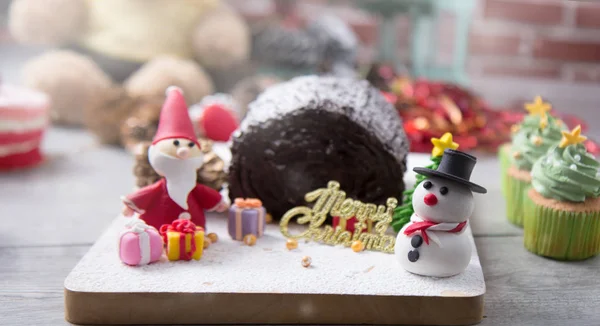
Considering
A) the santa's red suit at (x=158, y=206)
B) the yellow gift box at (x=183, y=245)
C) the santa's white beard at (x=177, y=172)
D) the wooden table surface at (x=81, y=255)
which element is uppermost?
the santa's white beard at (x=177, y=172)

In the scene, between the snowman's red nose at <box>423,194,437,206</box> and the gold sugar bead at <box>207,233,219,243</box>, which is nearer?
the snowman's red nose at <box>423,194,437,206</box>

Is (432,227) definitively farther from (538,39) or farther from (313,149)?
(538,39)

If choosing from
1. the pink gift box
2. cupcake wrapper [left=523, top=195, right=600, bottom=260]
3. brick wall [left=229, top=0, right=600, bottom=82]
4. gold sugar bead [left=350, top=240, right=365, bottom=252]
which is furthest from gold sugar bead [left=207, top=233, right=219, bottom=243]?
brick wall [left=229, top=0, right=600, bottom=82]

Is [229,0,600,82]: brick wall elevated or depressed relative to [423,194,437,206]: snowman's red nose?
elevated

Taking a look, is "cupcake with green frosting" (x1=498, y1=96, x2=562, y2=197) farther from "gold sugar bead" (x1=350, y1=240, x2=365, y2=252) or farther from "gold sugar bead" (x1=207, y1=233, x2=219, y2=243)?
"gold sugar bead" (x1=207, y1=233, x2=219, y2=243)

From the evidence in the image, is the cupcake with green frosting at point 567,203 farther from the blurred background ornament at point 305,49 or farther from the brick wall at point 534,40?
the brick wall at point 534,40

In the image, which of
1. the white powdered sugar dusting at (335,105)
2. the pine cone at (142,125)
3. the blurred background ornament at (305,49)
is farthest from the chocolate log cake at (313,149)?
the blurred background ornament at (305,49)

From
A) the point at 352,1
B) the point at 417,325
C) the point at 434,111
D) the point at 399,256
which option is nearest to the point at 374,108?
the point at 399,256

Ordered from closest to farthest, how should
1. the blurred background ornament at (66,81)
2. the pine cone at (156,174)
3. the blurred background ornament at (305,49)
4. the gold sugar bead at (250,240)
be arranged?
the gold sugar bead at (250,240) → the pine cone at (156,174) → the blurred background ornament at (66,81) → the blurred background ornament at (305,49)
